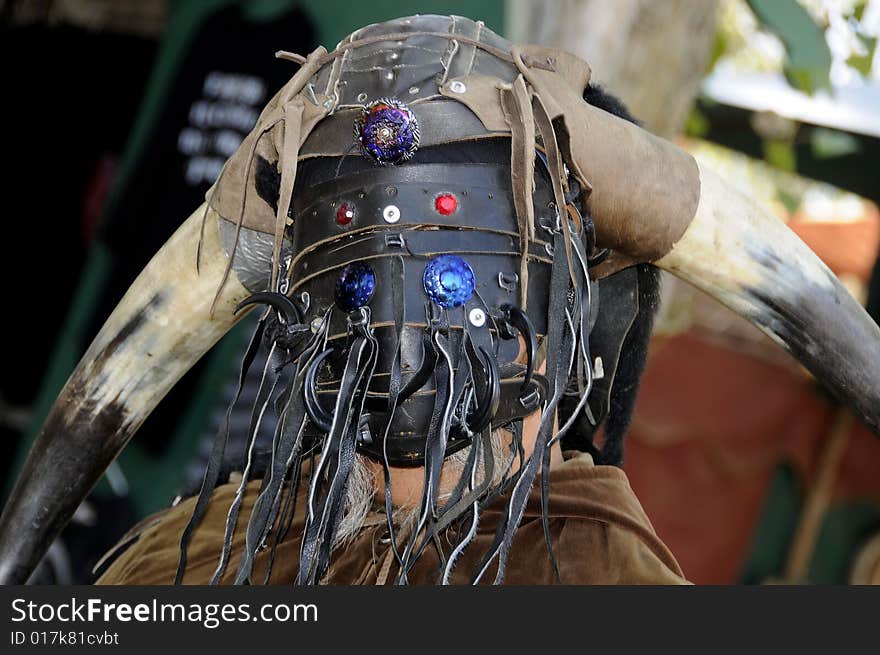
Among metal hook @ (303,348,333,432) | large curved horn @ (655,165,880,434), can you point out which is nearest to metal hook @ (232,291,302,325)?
metal hook @ (303,348,333,432)

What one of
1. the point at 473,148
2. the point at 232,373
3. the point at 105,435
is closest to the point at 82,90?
the point at 232,373

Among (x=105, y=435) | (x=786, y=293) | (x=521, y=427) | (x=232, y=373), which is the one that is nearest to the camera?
(x=521, y=427)

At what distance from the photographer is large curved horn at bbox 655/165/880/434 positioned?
6.97 ft

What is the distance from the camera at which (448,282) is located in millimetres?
1899

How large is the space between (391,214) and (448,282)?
0.15 m

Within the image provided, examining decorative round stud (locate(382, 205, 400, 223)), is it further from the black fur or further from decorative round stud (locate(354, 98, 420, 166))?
the black fur

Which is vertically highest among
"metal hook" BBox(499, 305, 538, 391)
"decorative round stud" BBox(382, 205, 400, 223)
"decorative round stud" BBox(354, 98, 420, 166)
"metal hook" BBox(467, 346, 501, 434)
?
"decorative round stud" BBox(354, 98, 420, 166)

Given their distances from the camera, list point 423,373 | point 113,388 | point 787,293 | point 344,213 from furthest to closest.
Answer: point 113,388 < point 787,293 < point 344,213 < point 423,373

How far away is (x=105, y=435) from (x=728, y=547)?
4.81 m

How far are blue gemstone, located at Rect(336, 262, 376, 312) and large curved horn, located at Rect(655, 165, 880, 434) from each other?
1.87ft

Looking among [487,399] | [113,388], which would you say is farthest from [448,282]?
[113,388]

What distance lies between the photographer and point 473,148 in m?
2.02

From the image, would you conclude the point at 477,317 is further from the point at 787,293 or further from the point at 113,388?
the point at 113,388

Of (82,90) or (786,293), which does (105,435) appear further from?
(82,90)
